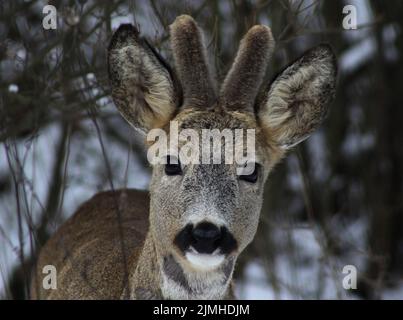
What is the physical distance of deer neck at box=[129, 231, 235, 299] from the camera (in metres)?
4.90

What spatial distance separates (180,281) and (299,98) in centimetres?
124

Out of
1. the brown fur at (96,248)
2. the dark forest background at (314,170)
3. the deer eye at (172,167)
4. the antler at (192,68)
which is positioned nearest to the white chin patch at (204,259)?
the deer eye at (172,167)

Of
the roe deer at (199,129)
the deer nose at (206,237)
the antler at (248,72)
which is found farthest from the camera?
the antler at (248,72)

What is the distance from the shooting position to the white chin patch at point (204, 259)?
4625 mm

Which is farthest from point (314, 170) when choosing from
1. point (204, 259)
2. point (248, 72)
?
point (204, 259)

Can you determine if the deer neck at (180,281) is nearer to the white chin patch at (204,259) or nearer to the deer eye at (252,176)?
the white chin patch at (204,259)

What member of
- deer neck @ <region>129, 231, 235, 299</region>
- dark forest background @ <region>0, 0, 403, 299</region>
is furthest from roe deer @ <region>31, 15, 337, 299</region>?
dark forest background @ <region>0, 0, 403, 299</region>

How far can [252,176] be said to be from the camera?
5.09m

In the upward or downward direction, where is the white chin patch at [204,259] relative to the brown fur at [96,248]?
downward

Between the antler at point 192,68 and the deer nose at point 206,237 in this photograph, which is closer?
the deer nose at point 206,237

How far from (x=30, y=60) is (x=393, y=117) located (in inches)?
210

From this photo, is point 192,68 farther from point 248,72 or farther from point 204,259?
point 204,259

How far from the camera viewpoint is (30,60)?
22.3ft
